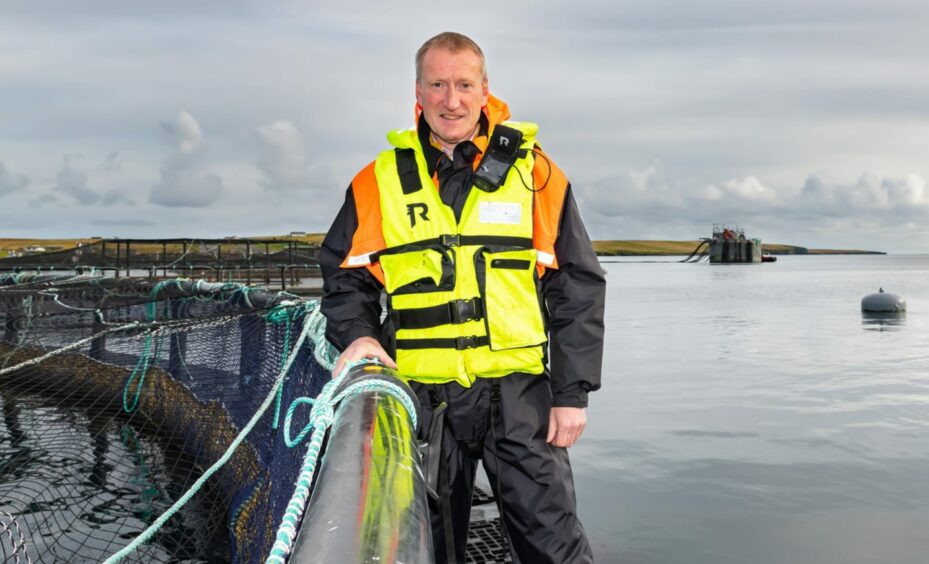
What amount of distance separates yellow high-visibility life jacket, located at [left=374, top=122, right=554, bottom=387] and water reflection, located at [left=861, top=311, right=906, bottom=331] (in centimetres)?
3077

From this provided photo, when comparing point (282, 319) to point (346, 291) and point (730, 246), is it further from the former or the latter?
point (730, 246)

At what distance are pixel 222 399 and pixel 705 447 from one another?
7.69 metres

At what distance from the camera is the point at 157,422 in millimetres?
9062

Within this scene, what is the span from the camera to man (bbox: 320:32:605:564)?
2.88 m

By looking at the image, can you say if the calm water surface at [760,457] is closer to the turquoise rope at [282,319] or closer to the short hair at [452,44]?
the turquoise rope at [282,319]

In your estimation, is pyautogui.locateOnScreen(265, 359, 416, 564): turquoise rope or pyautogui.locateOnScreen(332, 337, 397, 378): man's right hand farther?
pyautogui.locateOnScreen(332, 337, 397, 378): man's right hand

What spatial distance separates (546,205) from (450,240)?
428 millimetres

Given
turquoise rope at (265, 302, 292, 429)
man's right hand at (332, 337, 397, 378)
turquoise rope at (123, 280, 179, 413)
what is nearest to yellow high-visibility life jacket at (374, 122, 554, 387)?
man's right hand at (332, 337, 397, 378)

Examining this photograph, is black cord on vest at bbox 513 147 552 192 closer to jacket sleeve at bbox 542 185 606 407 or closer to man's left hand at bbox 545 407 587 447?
jacket sleeve at bbox 542 185 606 407

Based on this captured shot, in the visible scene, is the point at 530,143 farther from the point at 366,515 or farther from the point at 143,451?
the point at 143,451

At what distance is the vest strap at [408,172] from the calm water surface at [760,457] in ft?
17.5

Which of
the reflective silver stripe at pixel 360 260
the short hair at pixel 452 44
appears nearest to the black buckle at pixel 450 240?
the reflective silver stripe at pixel 360 260

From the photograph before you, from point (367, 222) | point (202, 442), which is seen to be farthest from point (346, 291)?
point (202, 442)

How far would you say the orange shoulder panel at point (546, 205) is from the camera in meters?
2.97
